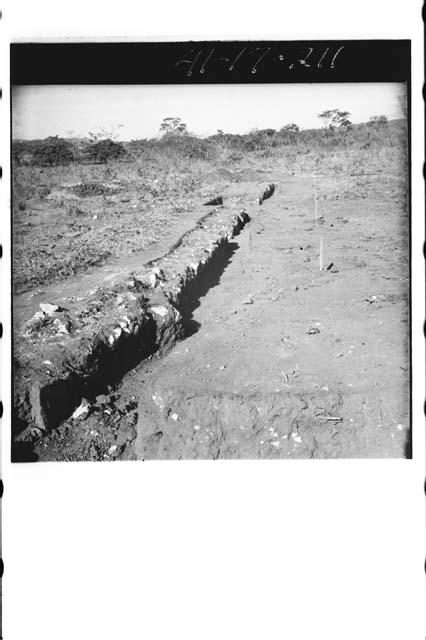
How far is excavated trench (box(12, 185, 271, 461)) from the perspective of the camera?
9.51 feet

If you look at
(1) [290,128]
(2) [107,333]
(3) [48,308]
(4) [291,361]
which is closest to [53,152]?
(3) [48,308]

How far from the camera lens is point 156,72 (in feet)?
9.75

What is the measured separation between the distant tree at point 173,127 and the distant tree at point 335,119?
859 mm

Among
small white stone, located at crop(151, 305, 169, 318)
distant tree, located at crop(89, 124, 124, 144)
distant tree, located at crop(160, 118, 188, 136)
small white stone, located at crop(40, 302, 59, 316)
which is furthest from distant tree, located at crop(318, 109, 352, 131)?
small white stone, located at crop(40, 302, 59, 316)

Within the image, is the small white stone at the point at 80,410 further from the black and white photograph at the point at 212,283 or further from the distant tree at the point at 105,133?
the distant tree at the point at 105,133

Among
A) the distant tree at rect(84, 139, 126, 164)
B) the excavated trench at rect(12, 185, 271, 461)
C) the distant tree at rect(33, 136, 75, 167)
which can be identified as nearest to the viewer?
the excavated trench at rect(12, 185, 271, 461)

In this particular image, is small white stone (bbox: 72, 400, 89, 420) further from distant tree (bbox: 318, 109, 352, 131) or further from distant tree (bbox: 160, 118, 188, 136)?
distant tree (bbox: 318, 109, 352, 131)

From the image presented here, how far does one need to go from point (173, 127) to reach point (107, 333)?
4.46 ft

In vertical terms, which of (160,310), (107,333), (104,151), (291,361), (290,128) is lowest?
(291,361)

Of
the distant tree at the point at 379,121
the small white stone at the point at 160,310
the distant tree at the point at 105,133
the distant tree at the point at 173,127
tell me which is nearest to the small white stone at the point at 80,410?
the small white stone at the point at 160,310

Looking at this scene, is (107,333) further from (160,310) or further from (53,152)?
(53,152)

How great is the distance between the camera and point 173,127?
3.13m

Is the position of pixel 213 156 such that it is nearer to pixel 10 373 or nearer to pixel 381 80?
pixel 381 80

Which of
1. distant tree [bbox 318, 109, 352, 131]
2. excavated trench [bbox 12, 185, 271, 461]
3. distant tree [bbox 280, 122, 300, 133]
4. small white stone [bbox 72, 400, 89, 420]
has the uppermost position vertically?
distant tree [bbox 318, 109, 352, 131]
